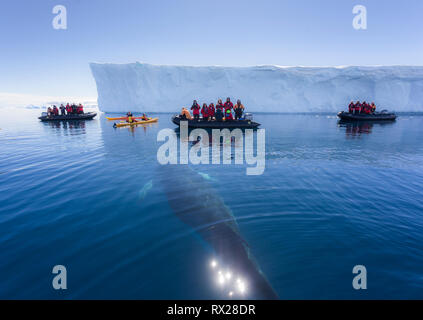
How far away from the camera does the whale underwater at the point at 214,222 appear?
3.03m

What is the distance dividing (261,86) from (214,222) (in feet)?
170

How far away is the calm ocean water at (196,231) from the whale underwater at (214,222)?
0.14m

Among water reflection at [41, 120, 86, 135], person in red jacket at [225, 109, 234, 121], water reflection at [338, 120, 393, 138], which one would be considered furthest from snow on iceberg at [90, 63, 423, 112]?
person in red jacket at [225, 109, 234, 121]

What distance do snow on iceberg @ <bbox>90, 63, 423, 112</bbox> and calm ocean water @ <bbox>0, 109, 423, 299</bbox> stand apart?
148ft

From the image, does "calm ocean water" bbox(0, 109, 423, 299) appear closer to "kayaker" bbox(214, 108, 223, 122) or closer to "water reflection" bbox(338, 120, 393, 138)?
"water reflection" bbox(338, 120, 393, 138)

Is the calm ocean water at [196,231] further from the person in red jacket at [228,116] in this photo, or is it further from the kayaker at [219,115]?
the person in red jacket at [228,116]

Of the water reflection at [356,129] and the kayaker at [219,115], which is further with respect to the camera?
the kayaker at [219,115]

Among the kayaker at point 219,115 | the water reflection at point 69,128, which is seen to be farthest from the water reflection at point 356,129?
the water reflection at point 69,128

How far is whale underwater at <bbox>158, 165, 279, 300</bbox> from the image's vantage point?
3.03 metres

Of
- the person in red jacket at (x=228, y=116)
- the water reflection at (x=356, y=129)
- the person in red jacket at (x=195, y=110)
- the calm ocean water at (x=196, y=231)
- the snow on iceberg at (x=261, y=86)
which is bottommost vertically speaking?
the calm ocean water at (x=196, y=231)

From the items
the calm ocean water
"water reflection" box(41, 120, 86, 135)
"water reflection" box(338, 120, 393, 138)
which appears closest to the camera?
the calm ocean water

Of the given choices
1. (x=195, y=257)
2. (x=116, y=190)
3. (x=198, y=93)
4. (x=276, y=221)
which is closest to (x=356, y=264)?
(x=276, y=221)
